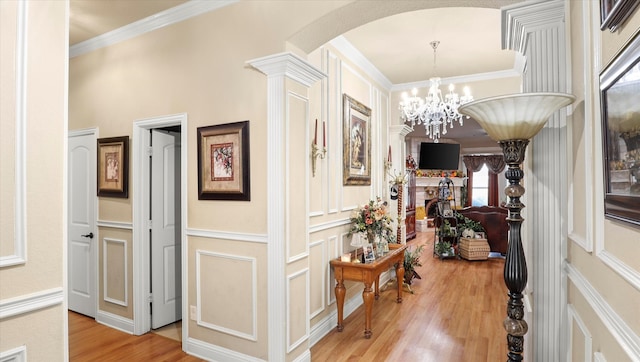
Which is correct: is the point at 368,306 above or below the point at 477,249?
above

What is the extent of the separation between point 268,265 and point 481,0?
2249mm

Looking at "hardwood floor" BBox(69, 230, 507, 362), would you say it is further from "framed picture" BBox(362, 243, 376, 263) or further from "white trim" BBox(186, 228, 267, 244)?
"white trim" BBox(186, 228, 267, 244)

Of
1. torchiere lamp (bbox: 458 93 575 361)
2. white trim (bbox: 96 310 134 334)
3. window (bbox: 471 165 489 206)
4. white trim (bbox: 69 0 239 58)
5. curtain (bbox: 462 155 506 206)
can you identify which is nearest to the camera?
torchiere lamp (bbox: 458 93 575 361)

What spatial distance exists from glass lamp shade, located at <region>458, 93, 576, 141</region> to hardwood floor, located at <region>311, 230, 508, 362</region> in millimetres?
2182

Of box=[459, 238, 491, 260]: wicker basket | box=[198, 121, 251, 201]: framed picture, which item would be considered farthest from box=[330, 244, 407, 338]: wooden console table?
box=[459, 238, 491, 260]: wicker basket

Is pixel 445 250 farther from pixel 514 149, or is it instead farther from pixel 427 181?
pixel 514 149

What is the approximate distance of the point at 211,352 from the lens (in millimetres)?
2898

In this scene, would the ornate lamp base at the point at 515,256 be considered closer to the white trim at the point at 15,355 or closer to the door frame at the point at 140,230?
the white trim at the point at 15,355

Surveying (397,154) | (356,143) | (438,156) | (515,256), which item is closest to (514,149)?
(515,256)

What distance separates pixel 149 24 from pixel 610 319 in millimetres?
3762

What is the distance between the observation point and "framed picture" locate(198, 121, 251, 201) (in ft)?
8.96

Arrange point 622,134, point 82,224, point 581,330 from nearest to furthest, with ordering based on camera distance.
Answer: point 622,134 < point 581,330 < point 82,224

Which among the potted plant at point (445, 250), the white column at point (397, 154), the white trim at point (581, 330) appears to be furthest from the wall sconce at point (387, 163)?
the white trim at point (581, 330)

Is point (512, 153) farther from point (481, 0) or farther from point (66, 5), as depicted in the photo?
point (66, 5)
